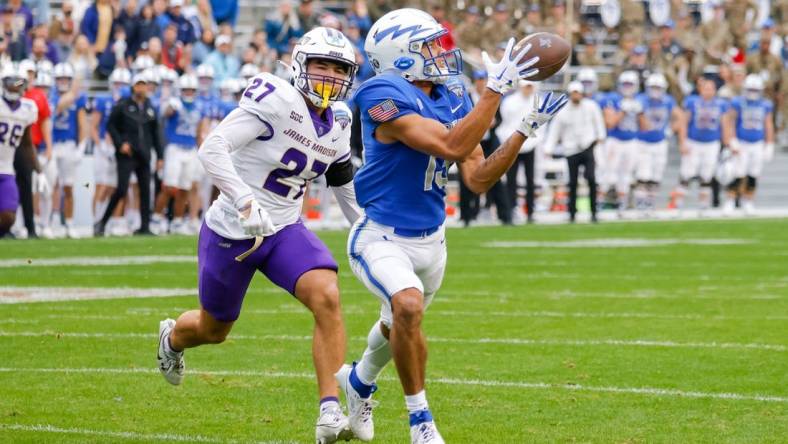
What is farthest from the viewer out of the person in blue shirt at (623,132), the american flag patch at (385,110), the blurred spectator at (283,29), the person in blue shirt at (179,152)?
the person in blue shirt at (623,132)

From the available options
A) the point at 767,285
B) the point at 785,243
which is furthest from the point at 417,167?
the point at 785,243

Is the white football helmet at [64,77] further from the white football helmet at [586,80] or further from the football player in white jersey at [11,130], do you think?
the white football helmet at [586,80]

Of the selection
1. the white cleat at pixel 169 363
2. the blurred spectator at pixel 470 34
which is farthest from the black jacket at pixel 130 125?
the white cleat at pixel 169 363

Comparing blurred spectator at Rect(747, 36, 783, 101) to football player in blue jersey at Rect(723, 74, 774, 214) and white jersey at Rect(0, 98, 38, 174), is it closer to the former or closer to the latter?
football player in blue jersey at Rect(723, 74, 774, 214)

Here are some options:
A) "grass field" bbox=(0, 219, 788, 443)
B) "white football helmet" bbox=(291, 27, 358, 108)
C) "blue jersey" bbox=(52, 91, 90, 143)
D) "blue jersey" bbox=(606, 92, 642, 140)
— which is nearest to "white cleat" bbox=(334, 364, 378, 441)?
"grass field" bbox=(0, 219, 788, 443)

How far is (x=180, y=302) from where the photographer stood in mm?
10062

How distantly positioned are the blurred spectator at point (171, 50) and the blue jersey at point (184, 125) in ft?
3.72

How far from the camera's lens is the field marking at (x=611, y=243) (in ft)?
49.7

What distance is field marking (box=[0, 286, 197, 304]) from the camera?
10297 mm

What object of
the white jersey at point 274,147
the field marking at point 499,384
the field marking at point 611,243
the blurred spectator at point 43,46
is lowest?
the field marking at point 611,243

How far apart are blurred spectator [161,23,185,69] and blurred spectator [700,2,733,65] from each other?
9.83m

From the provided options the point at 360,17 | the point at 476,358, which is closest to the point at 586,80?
the point at 360,17

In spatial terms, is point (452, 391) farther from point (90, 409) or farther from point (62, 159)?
point (62, 159)

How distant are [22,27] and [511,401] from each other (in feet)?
41.5
